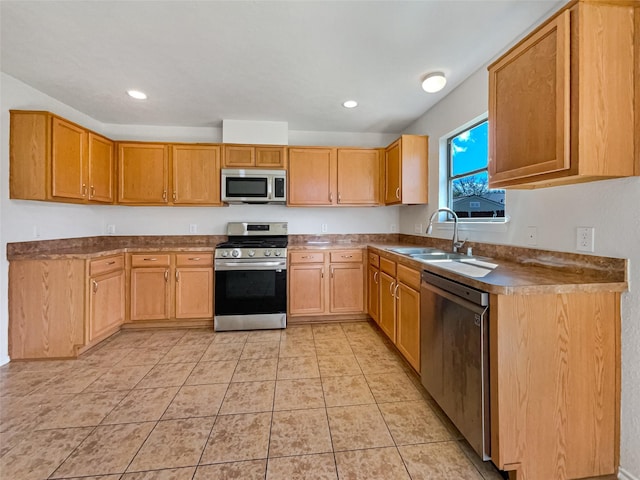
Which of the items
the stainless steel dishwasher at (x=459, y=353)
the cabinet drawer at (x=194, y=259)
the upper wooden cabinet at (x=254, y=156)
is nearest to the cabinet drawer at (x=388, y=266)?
the stainless steel dishwasher at (x=459, y=353)

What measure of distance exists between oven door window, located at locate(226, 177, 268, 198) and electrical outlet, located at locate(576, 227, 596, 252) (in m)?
2.91

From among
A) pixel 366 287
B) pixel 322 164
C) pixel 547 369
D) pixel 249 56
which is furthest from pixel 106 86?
pixel 547 369

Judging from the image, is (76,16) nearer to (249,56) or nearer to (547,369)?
(249,56)

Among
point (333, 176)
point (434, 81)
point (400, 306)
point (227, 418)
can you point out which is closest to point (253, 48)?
point (434, 81)

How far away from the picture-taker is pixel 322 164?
368 cm

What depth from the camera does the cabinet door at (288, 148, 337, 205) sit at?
3631mm

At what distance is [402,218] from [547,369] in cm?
290

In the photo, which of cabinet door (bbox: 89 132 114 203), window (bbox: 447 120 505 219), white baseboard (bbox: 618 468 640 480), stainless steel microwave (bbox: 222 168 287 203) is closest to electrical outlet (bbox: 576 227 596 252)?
window (bbox: 447 120 505 219)

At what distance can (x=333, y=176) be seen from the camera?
3697mm

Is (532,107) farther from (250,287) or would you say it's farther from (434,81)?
(250,287)

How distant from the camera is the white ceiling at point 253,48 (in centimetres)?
172

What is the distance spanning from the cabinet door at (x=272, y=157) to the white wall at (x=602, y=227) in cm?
208

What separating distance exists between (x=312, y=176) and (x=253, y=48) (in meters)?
1.72

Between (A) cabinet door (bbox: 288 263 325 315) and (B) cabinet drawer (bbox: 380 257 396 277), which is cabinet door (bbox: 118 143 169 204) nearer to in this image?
(A) cabinet door (bbox: 288 263 325 315)
